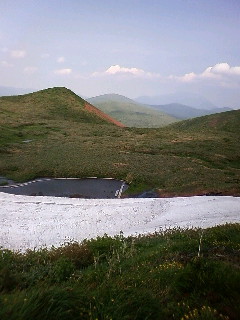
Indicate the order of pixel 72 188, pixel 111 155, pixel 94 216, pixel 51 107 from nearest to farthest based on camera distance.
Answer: pixel 94 216, pixel 72 188, pixel 111 155, pixel 51 107

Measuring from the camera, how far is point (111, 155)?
148 feet

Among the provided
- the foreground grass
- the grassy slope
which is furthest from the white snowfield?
the foreground grass

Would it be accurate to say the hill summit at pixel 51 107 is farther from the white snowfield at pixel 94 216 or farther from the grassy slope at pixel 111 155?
the white snowfield at pixel 94 216

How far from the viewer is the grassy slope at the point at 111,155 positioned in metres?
33.2

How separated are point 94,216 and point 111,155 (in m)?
24.7

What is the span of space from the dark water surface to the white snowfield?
98.5 inches

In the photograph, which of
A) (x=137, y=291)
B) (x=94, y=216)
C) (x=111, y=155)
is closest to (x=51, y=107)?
(x=111, y=155)

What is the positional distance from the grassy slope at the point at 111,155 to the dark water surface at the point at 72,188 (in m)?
1.42

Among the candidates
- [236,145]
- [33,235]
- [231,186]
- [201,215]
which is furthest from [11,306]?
[236,145]

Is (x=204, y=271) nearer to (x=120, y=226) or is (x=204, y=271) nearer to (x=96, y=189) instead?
(x=120, y=226)

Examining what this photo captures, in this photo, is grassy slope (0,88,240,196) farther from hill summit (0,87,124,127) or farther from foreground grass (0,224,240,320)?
foreground grass (0,224,240,320)

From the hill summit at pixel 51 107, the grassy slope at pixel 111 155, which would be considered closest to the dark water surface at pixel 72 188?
the grassy slope at pixel 111 155

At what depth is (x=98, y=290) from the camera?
602 cm

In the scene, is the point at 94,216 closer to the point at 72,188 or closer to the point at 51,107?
the point at 72,188
